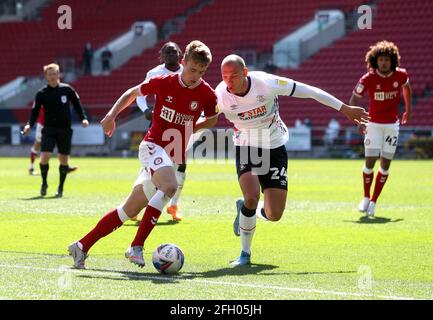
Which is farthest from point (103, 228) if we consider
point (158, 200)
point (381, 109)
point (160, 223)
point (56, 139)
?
point (56, 139)

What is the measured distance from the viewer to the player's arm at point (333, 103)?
9.16 meters

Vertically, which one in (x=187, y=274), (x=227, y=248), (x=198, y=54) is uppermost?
(x=198, y=54)

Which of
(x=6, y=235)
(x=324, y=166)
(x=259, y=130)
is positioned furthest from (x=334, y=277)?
(x=324, y=166)

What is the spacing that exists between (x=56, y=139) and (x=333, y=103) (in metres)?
9.53

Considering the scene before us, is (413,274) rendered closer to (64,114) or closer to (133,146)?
(64,114)

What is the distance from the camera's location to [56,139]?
1780 centimetres

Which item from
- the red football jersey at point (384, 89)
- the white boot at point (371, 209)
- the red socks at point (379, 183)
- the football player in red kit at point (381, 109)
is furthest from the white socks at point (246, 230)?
the red football jersey at point (384, 89)

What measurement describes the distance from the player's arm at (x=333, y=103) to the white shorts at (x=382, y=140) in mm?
5235

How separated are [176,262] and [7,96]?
39354mm

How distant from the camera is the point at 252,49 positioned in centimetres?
4278

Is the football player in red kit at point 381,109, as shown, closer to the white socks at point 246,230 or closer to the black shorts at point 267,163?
the black shorts at point 267,163

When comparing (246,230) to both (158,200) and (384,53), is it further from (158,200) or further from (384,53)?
(384,53)

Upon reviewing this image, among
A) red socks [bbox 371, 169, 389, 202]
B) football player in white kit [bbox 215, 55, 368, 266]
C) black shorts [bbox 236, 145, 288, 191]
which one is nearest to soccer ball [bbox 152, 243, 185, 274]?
football player in white kit [bbox 215, 55, 368, 266]

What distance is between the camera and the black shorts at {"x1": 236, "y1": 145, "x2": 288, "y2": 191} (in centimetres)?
972
